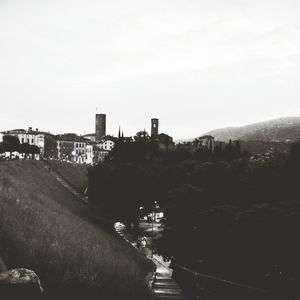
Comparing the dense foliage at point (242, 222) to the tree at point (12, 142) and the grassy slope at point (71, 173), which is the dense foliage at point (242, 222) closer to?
the grassy slope at point (71, 173)

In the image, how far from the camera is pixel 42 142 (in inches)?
6437

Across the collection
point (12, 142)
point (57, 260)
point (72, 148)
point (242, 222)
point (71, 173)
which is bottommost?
point (57, 260)

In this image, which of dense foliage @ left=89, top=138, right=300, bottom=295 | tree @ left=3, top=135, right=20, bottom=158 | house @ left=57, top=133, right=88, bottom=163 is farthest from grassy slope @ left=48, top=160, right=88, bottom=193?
house @ left=57, top=133, right=88, bottom=163

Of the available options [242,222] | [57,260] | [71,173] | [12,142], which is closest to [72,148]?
[12,142]

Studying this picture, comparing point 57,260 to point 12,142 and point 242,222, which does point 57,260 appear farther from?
point 12,142

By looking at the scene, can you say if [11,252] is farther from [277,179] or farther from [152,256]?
[152,256]


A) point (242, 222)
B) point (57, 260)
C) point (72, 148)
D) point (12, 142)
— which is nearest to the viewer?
point (57, 260)

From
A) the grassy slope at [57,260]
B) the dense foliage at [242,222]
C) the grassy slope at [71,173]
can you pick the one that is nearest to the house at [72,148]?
the grassy slope at [71,173]

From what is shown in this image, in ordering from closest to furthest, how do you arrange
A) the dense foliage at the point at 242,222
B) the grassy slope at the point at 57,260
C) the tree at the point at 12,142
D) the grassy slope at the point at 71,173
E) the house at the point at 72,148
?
the grassy slope at the point at 57,260
the dense foliage at the point at 242,222
the grassy slope at the point at 71,173
the tree at the point at 12,142
the house at the point at 72,148

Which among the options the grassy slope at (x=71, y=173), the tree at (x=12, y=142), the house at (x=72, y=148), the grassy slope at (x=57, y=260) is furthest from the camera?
the house at (x=72, y=148)

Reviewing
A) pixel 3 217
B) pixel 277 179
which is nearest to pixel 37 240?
pixel 3 217

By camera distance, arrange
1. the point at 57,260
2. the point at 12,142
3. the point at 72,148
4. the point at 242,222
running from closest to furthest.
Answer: the point at 57,260, the point at 242,222, the point at 12,142, the point at 72,148

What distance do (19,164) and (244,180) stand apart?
32.7 meters

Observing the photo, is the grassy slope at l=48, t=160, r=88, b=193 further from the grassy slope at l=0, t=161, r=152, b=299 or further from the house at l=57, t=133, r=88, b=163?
the house at l=57, t=133, r=88, b=163
